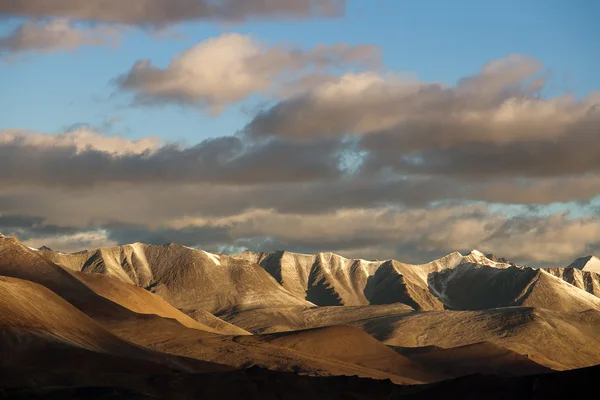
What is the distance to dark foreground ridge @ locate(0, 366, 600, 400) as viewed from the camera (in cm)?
14888

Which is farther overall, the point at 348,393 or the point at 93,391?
the point at 348,393

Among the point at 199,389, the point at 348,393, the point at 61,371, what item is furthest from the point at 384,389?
the point at 61,371

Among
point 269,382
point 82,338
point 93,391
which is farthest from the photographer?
point 82,338

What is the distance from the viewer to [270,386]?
174125mm

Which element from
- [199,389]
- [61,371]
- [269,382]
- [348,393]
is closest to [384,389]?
[348,393]

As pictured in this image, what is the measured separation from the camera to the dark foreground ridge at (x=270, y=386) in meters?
149

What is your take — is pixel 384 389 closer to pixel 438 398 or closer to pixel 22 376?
pixel 438 398

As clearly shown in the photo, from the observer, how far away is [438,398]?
168m

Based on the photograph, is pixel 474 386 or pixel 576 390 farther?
pixel 474 386

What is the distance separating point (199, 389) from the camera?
16738 cm

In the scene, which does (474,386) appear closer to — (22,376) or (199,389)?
(199,389)

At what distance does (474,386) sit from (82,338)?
7370 centimetres

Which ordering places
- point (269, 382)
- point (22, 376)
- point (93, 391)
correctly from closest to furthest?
1. point (93, 391)
2. point (22, 376)
3. point (269, 382)

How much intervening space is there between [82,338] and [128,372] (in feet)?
88.5
